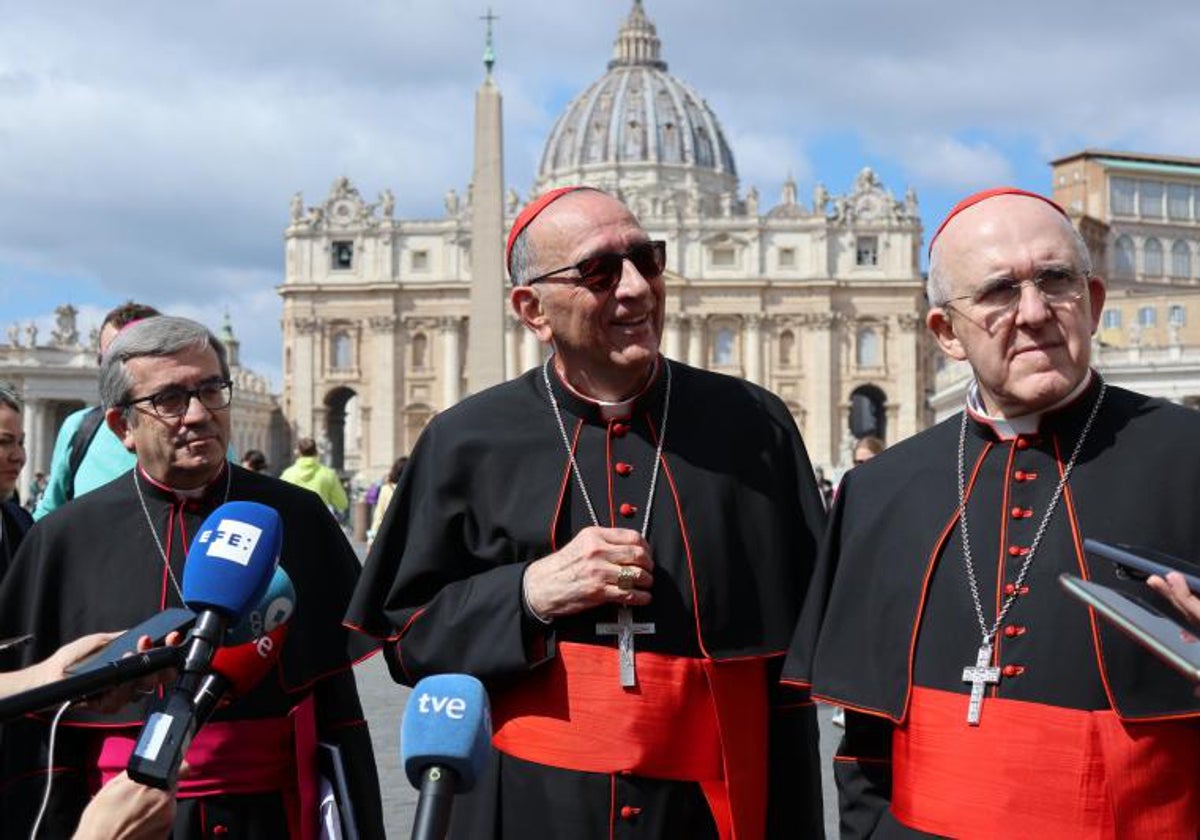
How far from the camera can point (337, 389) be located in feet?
231

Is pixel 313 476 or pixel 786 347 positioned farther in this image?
pixel 786 347

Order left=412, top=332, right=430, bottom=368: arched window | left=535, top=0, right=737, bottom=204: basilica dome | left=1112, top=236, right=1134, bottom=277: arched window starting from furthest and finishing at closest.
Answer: left=535, top=0, right=737, bottom=204: basilica dome < left=412, top=332, right=430, bottom=368: arched window < left=1112, top=236, right=1134, bottom=277: arched window

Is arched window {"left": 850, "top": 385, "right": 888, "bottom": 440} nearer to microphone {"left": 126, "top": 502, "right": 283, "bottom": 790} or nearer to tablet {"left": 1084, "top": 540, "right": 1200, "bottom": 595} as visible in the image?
tablet {"left": 1084, "top": 540, "right": 1200, "bottom": 595}

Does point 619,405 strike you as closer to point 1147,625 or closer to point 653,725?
point 653,725

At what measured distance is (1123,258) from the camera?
228 feet

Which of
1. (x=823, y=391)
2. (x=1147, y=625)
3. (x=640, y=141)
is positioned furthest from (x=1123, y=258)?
(x=1147, y=625)

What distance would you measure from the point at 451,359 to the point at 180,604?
66297 millimetres

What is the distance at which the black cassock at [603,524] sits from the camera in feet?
10.1

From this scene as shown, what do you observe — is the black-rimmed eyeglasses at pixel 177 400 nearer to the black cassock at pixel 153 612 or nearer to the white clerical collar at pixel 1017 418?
the black cassock at pixel 153 612

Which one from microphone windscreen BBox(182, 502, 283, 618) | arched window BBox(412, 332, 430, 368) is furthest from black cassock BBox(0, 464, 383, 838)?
arched window BBox(412, 332, 430, 368)

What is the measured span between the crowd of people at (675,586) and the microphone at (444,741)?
26.6 inches

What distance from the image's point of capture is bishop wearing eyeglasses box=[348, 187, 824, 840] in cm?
305

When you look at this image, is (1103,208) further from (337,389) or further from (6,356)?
(6,356)

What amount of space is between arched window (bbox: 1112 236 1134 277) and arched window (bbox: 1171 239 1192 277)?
263 cm
